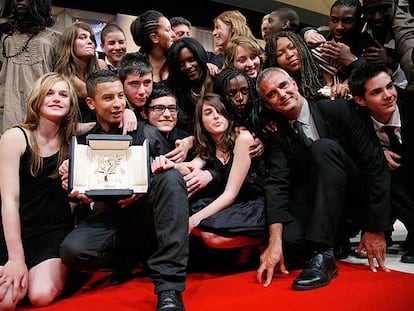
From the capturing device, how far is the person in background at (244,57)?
3.27m

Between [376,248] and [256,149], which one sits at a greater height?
[256,149]

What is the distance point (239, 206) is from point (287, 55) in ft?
3.43

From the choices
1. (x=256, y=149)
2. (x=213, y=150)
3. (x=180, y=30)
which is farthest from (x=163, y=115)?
(x=180, y=30)

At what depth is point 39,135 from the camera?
2.46m

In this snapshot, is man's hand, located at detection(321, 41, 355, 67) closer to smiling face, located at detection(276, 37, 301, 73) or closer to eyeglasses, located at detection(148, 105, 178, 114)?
smiling face, located at detection(276, 37, 301, 73)

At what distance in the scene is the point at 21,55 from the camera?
3.16 metres

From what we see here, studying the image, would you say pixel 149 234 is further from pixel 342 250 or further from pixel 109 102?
pixel 342 250

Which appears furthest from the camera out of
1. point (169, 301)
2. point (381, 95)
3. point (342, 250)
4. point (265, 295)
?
point (342, 250)

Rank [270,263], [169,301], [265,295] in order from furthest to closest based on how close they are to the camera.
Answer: [270,263], [265,295], [169,301]

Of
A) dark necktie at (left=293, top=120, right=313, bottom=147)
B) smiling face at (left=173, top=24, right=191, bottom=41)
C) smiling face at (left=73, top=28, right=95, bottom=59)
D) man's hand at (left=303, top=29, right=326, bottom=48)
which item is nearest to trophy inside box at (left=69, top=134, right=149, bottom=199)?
dark necktie at (left=293, top=120, right=313, bottom=147)

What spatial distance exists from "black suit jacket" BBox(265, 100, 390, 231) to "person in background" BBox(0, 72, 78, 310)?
1088 mm

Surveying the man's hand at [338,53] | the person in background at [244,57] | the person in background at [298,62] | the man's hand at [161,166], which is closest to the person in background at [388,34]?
the man's hand at [338,53]

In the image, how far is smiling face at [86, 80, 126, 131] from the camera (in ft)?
8.48

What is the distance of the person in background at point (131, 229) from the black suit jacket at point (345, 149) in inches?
24.5
